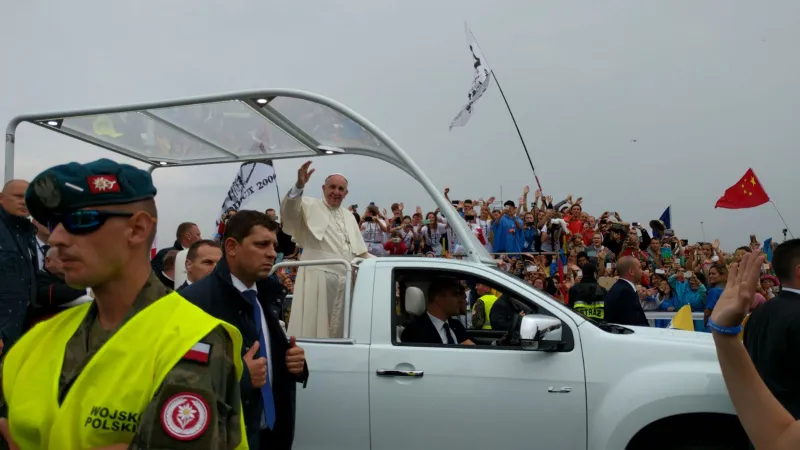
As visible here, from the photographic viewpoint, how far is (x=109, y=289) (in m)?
1.72

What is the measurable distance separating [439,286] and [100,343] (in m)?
3.72

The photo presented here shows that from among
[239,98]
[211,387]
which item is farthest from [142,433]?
[239,98]

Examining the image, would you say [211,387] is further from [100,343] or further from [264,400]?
[264,400]

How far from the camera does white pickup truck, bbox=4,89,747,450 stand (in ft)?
14.0

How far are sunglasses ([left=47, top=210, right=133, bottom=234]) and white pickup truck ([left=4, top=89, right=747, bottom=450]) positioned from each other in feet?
8.94

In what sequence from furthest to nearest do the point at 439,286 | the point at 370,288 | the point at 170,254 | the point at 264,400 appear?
the point at 170,254 < the point at 439,286 < the point at 370,288 < the point at 264,400

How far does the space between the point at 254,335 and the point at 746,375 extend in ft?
7.13

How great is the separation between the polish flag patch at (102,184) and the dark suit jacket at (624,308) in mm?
6066

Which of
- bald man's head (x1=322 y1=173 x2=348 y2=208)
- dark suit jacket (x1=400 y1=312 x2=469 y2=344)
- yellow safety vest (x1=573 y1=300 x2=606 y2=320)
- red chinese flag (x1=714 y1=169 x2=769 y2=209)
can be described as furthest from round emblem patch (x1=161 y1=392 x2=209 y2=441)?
red chinese flag (x1=714 y1=169 x2=769 y2=209)

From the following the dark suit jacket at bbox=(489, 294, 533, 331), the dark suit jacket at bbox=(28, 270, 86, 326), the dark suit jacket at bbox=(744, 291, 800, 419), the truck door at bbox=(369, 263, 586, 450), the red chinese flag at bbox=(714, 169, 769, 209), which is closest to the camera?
the dark suit jacket at bbox=(744, 291, 800, 419)

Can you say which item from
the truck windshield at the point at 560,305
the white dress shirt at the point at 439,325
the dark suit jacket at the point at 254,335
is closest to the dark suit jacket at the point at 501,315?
the white dress shirt at the point at 439,325

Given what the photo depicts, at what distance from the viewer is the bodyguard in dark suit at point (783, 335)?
3.61 metres

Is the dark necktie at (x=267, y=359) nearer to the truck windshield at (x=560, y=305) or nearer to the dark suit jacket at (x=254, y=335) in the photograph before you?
the dark suit jacket at (x=254, y=335)

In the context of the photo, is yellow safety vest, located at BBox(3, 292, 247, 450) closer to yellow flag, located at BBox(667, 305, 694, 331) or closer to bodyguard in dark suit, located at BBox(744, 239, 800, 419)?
bodyguard in dark suit, located at BBox(744, 239, 800, 419)
